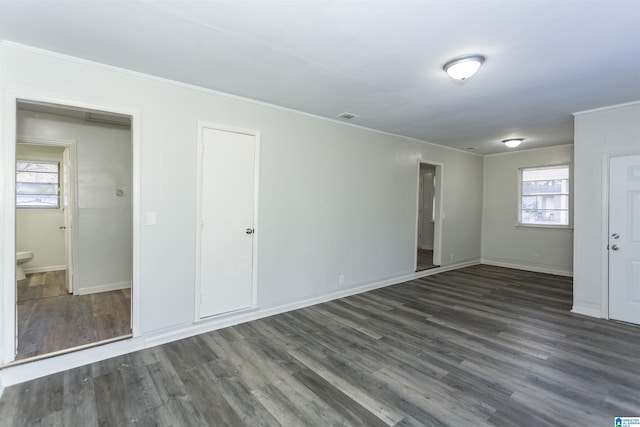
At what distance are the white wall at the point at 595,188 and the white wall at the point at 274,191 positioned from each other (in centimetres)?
240

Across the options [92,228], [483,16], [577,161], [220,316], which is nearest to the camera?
[483,16]

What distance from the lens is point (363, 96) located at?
353cm

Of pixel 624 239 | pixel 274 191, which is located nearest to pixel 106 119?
pixel 274 191

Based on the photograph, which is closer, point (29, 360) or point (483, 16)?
point (483, 16)

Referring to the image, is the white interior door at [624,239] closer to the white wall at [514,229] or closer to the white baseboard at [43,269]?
the white wall at [514,229]

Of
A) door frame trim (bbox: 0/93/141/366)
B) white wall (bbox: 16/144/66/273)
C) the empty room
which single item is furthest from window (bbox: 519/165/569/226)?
white wall (bbox: 16/144/66/273)

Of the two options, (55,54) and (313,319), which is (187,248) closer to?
(313,319)

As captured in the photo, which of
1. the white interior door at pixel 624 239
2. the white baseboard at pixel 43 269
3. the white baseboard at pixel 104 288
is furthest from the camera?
the white baseboard at pixel 43 269

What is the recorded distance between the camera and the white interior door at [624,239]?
3.72 metres

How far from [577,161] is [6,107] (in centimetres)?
618

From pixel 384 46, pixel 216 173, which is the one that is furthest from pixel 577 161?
pixel 216 173

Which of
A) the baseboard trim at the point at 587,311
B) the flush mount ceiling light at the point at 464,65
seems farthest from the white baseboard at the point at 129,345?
the baseboard trim at the point at 587,311

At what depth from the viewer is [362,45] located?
2404 millimetres

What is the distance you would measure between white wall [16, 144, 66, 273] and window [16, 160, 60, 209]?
0.10m
